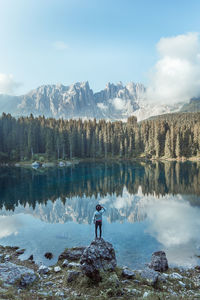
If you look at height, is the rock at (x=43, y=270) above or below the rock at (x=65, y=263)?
above

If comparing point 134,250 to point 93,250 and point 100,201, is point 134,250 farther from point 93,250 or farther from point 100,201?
point 100,201

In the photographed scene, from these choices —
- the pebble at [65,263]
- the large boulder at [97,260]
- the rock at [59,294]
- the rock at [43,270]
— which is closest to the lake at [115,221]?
the pebble at [65,263]

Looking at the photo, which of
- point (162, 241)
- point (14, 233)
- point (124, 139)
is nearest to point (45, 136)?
point (124, 139)

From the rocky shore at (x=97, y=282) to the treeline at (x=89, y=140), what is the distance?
9295cm

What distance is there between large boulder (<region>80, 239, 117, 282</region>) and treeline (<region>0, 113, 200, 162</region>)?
306ft

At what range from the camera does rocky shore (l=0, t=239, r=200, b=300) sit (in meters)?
→ 9.43

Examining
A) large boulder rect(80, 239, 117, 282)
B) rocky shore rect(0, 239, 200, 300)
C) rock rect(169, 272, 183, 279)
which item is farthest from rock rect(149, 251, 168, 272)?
large boulder rect(80, 239, 117, 282)

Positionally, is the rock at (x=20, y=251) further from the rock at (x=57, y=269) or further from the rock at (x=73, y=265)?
the rock at (x=73, y=265)

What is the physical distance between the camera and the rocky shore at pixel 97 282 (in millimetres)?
9430

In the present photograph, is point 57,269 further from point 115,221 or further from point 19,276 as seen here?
point 115,221

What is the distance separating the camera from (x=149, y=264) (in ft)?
46.5

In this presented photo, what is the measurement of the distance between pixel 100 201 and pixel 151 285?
22830 millimetres

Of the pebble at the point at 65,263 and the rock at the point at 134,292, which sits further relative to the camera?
the pebble at the point at 65,263

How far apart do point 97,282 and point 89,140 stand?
114508 millimetres
